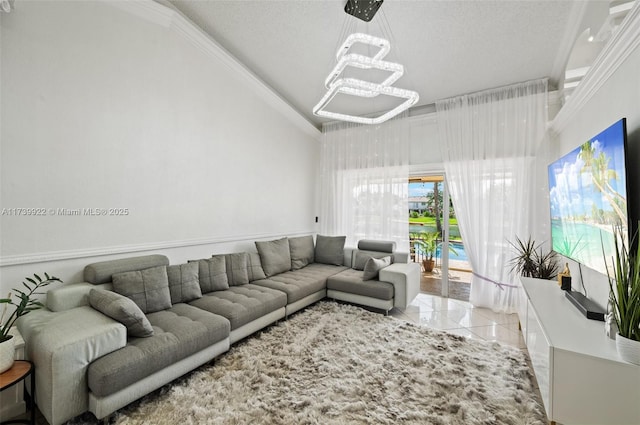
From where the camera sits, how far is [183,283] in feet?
8.49

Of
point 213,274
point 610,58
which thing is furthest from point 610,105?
point 213,274

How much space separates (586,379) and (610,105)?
6.15ft

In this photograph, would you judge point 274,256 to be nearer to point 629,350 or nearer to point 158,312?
point 158,312

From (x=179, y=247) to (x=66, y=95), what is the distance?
165 centimetres

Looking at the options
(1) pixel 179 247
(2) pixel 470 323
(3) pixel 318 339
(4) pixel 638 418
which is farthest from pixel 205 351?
(2) pixel 470 323

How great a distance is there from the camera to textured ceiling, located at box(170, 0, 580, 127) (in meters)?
2.43

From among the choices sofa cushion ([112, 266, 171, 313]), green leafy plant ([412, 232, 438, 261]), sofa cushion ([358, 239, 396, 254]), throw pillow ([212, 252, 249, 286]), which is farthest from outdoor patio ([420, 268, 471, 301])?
sofa cushion ([112, 266, 171, 313])

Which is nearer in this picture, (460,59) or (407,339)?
(407,339)

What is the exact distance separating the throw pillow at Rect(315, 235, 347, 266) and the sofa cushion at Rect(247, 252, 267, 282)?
1224 millimetres

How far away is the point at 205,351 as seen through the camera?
2.11 m

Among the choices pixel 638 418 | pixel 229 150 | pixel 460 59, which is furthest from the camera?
pixel 229 150

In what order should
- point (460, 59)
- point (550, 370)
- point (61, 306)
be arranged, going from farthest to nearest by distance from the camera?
point (460, 59) < point (61, 306) < point (550, 370)

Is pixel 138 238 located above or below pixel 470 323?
above

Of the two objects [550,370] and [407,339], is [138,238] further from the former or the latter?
[550,370]
